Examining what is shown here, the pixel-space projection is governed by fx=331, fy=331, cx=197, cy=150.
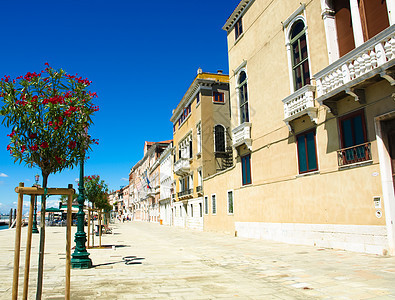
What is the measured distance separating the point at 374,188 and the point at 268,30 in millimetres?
10003

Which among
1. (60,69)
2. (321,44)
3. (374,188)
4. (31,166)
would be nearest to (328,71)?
(321,44)

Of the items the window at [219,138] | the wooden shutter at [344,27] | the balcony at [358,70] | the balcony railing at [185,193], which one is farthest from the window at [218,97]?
the balcony at [358,70]

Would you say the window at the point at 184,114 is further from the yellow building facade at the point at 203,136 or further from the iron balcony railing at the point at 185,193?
the iron balcony railing at the point at 185,193

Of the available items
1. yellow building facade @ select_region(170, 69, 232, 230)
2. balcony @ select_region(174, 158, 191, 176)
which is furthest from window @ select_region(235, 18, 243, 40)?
balcony @ select_region(174, 158, 191, 176)

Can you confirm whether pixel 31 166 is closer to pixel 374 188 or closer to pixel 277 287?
pixel 277 287

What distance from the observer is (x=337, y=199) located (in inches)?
460

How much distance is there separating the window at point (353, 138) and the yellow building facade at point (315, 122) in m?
0.03

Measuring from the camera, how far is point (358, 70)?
1003 cm

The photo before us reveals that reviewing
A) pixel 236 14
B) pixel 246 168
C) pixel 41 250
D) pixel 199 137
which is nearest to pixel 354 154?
pixel 246 168

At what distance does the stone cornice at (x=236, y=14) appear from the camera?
19005mm

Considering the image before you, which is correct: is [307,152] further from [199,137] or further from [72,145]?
[199,137]

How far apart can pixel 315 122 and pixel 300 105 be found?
38.8 inches

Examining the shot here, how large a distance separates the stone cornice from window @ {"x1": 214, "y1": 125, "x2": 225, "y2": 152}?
9.87 metres

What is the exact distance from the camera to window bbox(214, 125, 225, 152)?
2982cm
